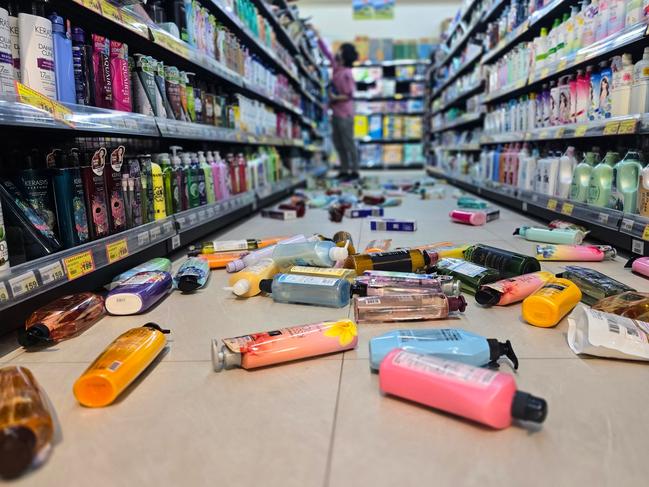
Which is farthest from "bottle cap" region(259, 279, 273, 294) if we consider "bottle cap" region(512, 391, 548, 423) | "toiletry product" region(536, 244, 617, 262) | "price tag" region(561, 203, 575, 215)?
"price tag" region(561, 203, 575, 215)

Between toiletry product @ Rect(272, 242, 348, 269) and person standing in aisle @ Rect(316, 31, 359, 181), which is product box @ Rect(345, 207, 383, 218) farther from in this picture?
person standing in aisle @ Rect(316, 31, 359, 181)

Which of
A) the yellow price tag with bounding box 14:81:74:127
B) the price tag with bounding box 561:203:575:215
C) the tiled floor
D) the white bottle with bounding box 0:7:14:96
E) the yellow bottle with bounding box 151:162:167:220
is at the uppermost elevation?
the white bottle with bounding box 0:7:14:96

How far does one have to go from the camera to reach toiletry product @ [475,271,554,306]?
1.52 metres

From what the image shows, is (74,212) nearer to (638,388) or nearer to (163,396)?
(163,396)

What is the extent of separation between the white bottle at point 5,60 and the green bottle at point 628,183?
2357 millimetres

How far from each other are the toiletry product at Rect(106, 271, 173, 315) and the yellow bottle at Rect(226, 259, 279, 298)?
0.26 meters

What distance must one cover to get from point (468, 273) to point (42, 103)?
1448mm

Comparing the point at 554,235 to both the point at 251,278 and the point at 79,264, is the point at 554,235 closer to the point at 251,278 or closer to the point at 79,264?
the point at 251,278

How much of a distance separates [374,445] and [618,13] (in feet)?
8.38

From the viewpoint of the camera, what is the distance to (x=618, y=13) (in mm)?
2389

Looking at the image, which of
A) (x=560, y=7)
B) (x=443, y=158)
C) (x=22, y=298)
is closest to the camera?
(x=22, y=298)

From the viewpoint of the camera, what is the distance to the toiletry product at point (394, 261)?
69.0 inches

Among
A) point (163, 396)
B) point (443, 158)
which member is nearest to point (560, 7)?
point (163, 396)

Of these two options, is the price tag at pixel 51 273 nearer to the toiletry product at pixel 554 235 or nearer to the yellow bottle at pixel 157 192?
the yellow bottle at pixel 157 192
